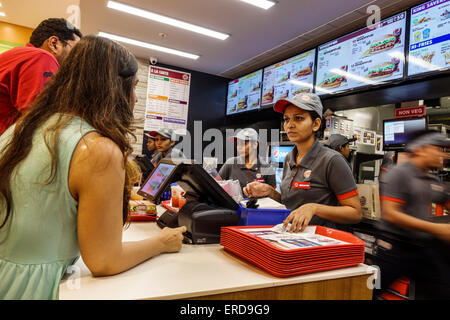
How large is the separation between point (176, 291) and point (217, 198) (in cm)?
58

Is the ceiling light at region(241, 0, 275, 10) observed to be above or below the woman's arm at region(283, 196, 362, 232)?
above

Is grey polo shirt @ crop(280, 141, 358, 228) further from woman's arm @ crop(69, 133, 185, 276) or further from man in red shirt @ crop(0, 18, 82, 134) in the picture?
man in red shirt @ crop(0, 18, 82, 134)

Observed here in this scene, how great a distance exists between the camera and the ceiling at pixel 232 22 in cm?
326

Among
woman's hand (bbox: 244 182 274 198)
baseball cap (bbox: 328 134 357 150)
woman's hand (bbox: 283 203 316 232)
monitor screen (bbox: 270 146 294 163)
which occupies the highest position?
baseball cap (bbox: 328 134 357 150)

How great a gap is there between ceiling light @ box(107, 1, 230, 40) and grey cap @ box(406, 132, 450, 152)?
2860 millimetres

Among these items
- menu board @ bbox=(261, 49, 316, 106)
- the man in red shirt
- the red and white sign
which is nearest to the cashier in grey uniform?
the man in red shirt

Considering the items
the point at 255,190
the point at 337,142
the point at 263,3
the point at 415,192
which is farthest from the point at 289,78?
the point at 255,190

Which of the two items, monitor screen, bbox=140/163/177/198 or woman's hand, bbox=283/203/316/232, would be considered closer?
woman's hand, bbox=283/203/316/232

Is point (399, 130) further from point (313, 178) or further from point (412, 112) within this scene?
point (313, 178)

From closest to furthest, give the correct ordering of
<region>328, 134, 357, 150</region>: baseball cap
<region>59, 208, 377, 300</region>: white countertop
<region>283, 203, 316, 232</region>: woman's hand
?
1. <region>59, 208, 377, 300</region>: white countertop
2. <region>283, 203, 316, 232</region>: woman's hand
3. <region>328, 134, 357, 150</region>: baseball cap

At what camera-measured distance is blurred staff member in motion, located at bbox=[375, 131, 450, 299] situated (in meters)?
1.72

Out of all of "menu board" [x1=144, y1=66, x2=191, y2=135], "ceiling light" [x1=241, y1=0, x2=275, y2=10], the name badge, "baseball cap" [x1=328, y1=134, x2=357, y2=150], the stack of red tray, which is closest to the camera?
the stack of red tray

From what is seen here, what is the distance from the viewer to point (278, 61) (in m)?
4.51
